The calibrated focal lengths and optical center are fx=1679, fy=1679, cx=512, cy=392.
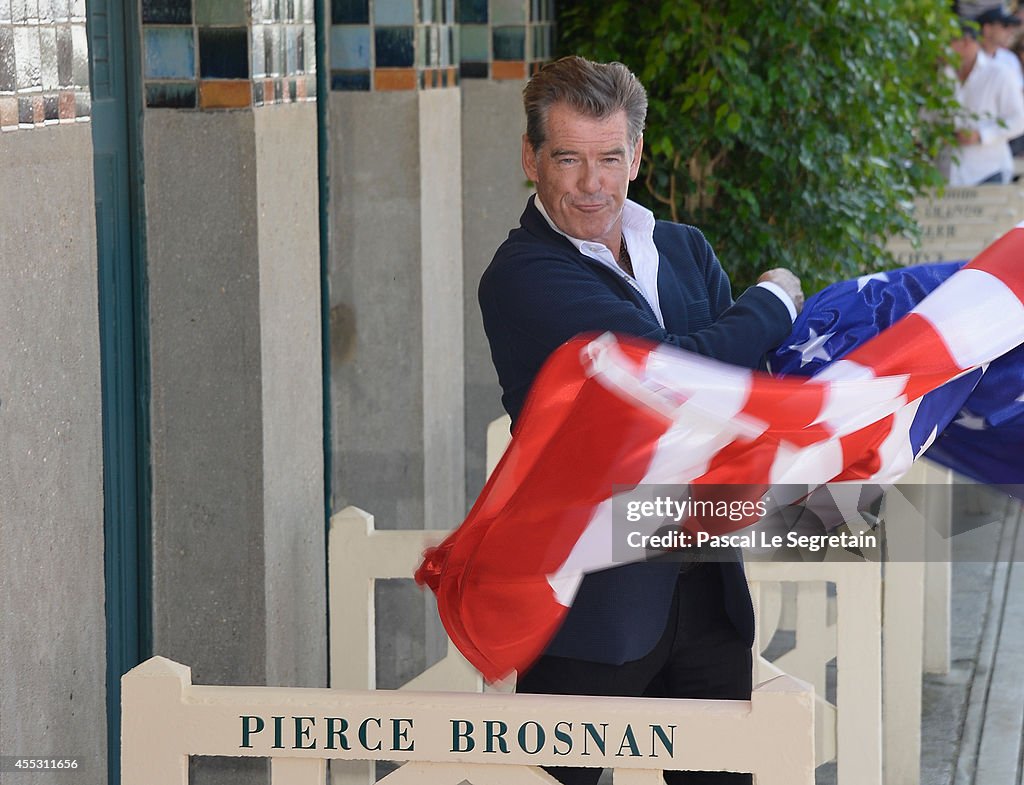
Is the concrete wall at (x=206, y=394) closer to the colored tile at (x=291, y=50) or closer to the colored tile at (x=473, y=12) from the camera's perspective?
the colored tile at (x=291, y=50)

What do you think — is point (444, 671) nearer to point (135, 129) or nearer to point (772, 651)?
point (135, 129)

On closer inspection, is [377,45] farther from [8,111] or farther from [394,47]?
[8,111]

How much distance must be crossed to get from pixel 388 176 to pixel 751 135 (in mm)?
1944

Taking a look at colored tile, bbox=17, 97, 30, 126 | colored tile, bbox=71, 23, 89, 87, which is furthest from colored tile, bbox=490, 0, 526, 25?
colored tile, bbox=17, 97, 30, 126

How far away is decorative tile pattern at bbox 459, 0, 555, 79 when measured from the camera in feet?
19.0

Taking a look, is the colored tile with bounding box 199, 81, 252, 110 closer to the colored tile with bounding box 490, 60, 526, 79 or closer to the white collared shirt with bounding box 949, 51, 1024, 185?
the colored tile with bounding box 490, 60, 526, 79

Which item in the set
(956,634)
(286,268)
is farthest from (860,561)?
(956,634)

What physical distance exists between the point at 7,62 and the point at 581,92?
3.22 feet

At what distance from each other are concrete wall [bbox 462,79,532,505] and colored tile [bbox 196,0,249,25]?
2328 mm

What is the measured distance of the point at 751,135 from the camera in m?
6.35

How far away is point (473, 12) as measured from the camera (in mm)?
5789

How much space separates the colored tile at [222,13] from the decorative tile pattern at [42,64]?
771 millimetres

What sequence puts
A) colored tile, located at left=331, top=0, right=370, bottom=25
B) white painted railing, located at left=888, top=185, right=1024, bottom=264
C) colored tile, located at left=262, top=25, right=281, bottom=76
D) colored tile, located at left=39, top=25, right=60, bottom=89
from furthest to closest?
white painted railing, located at left=888, top=185, right=1024, bottom=264
colored tile, located at left=331, top=0, right=370, bottom=25
colored tile, located at left=262, top=25, right=281, bottom=76
colored tile, located at left=39, top=25, right=60, bottom=89

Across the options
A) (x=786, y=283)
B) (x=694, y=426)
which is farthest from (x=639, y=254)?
(x=694, y=426)
